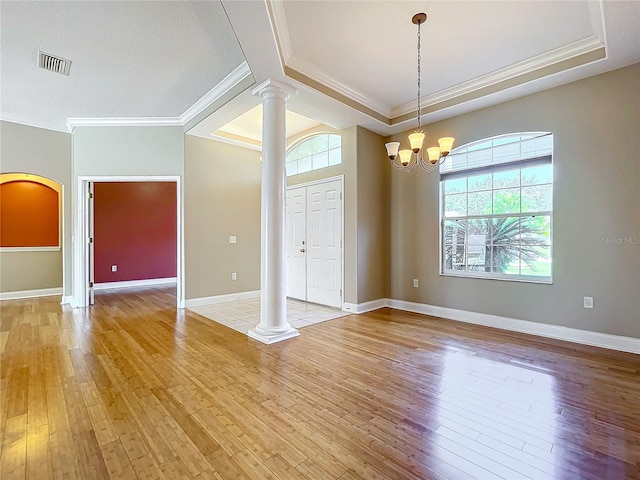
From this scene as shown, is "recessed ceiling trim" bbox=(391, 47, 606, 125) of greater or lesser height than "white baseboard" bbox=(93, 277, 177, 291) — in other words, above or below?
above

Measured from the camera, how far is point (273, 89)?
3.42 m

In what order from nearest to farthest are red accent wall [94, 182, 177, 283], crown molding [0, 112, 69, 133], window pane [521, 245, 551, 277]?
window pane [521, 245, 551, 277] < crown molding [0, 112, 69, 133] < red accent wall [94, 182, 177, 283]

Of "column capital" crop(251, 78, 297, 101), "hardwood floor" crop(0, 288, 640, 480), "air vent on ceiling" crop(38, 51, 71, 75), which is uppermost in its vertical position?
"air vent on ceiling" crop(38, 51, 71, 75)

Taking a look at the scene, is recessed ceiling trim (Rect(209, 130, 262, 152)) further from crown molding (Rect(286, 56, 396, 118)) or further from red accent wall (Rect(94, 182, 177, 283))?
red accent wall (Rect(94, 182, 177, 283))

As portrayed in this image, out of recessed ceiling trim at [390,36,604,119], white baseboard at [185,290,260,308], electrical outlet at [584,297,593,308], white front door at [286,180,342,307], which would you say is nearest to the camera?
recessed ceiling trim at [390,36,604,119]

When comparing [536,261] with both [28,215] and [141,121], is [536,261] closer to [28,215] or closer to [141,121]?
[141,121]

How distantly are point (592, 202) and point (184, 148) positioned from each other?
5534mm

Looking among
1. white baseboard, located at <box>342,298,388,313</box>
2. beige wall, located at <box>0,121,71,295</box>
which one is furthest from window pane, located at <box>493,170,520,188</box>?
beige wall, located at <box>0,121,71,295</box>

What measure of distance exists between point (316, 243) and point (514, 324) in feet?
10.0

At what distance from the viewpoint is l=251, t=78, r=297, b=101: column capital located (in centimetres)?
337

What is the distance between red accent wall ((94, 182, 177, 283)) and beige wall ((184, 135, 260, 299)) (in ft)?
9.42

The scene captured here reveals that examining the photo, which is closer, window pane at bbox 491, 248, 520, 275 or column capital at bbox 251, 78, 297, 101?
column capital at bbox 251, 78, 297, 101

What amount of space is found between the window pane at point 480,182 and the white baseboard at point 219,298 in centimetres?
414

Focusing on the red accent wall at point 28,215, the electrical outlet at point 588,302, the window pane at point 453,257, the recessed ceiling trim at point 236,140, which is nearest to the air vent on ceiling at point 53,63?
the recessed ceiling trim at point 236,140
